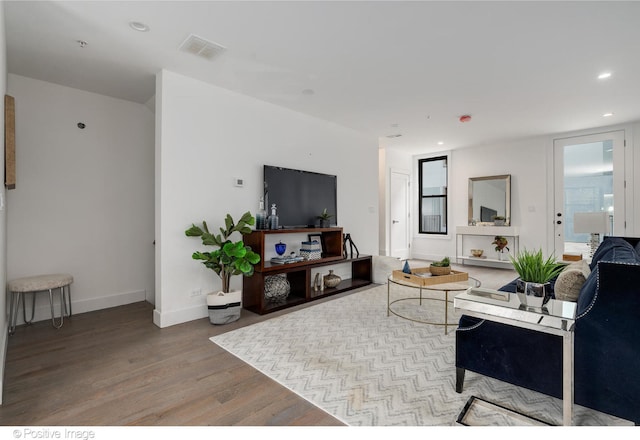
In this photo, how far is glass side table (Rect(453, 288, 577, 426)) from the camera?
4.43 ft

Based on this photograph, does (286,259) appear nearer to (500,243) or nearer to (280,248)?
(280,248)

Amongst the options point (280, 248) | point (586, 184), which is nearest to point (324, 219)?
point (280, 248)

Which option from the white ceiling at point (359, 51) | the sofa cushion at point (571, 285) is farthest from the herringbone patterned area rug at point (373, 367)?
the white ceiling at point (359, 51)

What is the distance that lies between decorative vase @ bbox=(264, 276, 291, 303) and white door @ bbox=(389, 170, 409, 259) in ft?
12.1

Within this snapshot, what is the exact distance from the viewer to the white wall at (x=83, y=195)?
3.21 metres

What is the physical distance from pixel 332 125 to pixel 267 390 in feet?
13.1

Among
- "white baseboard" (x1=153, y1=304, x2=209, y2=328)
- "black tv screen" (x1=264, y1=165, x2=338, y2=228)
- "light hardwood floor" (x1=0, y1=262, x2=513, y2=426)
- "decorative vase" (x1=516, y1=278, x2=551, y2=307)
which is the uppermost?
"black tv screen" (x1=264, y1=165, x2=338, y2=228)

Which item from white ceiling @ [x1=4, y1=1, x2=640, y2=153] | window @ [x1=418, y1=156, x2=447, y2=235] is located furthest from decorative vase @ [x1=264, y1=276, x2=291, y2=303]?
window @ [x1=418, y1=156, x2=447, y2=235]

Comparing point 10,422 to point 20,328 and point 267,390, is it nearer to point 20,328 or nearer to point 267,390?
point 267,390

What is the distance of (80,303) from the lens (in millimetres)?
3506

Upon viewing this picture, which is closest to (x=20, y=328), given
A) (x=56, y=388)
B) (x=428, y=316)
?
(x=56, y=388)

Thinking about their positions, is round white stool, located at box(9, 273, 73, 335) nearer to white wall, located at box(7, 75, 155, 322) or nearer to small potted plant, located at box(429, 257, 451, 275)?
white wall, located at box(7, 75, 155, 322)

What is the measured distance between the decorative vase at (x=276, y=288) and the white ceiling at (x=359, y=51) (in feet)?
7.40

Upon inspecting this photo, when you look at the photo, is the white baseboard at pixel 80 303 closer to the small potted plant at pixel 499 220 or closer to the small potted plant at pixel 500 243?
the small potted plant at pixel 500 243
